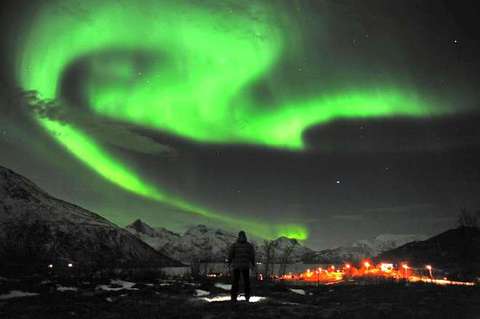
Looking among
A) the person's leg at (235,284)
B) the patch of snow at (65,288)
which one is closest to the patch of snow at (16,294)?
the patch of snow at (65,288)

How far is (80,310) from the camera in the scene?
15.5m

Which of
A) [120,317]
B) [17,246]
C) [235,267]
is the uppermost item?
[17,246]

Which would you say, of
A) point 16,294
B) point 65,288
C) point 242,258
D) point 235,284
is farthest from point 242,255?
point 65,288

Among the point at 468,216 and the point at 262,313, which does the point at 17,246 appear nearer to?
the point at 468,216

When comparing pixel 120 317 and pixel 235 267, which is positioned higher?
pixel 235 267

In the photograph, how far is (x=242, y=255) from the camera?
61.8 feet

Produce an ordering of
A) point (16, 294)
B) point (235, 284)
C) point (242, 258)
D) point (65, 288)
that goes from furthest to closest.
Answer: point (65, 288)
point (16, 294)
point (242, 258)
point (235, 284)

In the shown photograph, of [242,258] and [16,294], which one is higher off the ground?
[242,258]

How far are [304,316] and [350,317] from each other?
1.53m

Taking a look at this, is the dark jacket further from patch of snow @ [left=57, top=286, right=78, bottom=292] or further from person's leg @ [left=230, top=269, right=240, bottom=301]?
patch of snow @ [left=57, top=286, right=78, bottom=292]

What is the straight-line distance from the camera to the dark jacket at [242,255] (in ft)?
61.6

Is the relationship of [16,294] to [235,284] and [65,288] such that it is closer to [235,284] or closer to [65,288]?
[65,288]

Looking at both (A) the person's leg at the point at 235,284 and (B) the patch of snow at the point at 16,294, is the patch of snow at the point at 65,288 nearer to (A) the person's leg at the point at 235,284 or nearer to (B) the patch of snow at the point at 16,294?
(B) the patch of snow at the point at 16,294

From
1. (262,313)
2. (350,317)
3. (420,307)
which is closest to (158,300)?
(262,313)
